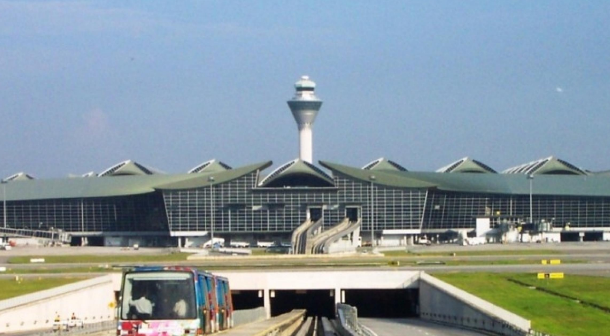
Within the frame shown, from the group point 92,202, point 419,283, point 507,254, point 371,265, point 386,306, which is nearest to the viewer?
point 419,283

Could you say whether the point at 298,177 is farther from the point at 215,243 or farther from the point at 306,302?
the point at 306,302

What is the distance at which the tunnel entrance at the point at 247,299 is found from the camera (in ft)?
326

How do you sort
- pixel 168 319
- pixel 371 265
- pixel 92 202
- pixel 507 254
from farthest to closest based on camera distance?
pixel 92 202
pixel 507 254
pixel 371 265
pixel 168 319

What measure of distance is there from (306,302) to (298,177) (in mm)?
79875

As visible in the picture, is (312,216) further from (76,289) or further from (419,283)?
(76,289)

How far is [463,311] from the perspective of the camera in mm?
70062

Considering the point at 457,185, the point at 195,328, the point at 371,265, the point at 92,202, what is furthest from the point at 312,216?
the point at 195,328

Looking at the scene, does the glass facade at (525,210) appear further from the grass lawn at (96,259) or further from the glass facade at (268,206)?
the grass lawn at (96,259)

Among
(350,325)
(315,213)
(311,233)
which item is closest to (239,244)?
(315,213)

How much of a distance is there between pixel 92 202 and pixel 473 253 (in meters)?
77.9

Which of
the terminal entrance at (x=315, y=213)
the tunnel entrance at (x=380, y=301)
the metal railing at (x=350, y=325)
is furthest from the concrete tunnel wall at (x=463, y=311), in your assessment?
the terminal entrance at (x=315, y=213)

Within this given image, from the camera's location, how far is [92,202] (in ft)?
654

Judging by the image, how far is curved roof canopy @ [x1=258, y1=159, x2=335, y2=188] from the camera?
188375mm

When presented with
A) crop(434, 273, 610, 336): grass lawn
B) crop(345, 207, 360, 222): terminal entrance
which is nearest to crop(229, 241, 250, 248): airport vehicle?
crop(345, 207, 360, 222): terminal entrance
